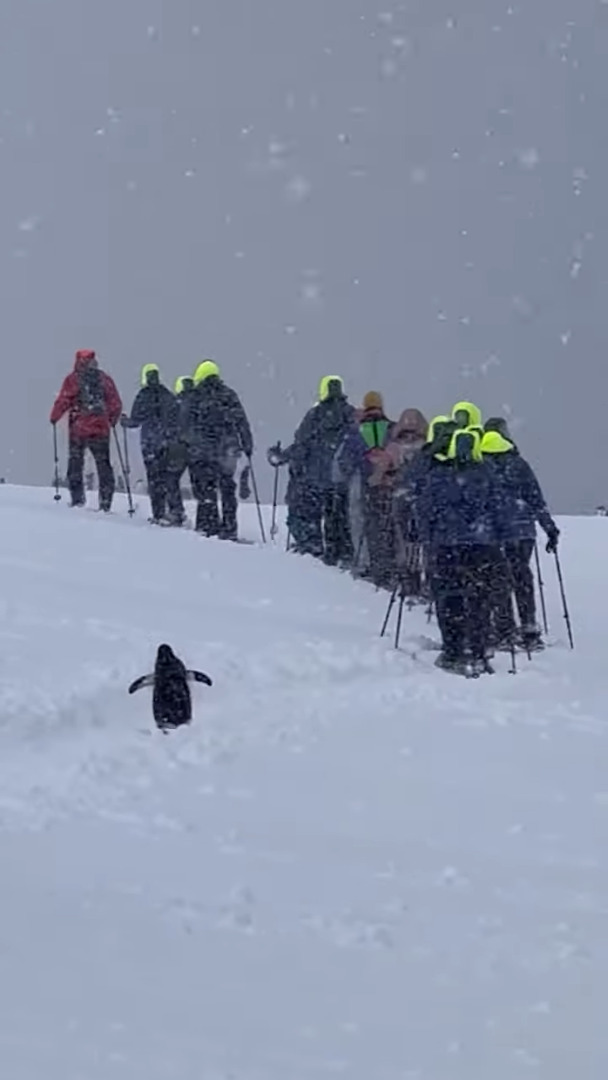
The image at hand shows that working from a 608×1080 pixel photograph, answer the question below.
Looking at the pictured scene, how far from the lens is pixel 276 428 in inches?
6914

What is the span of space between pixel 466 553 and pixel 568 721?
1984mm

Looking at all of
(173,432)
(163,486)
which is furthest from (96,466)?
(173,432)

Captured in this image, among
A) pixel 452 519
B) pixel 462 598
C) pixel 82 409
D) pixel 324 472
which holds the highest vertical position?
pixel 82 409

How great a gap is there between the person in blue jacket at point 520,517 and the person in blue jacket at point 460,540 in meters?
0.30

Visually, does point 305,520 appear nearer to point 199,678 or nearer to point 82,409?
point 82,409

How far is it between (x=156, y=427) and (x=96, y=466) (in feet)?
2.47

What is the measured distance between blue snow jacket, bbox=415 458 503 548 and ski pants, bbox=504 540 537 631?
2.14 feet

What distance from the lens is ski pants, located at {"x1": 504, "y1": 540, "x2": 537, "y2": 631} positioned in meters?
11.6

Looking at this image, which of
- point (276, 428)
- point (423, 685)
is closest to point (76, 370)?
point (423, 685)

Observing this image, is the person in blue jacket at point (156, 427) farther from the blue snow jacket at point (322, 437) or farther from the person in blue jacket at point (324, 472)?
the blue snow jacket at point (322, 437)

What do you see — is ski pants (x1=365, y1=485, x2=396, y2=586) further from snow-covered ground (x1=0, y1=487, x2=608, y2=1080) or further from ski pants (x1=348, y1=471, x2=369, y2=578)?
snow-covered ground (x1=0, y1=487, x2=608, y2=1080)

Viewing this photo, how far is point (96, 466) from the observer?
53.0 ft

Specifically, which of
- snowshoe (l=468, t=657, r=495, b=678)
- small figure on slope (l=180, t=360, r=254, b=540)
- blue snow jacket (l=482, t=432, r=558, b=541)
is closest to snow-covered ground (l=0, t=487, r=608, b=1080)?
snowshoe (l=468, t=657, r=495, b=678)

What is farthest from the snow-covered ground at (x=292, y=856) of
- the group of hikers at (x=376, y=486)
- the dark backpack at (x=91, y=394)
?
the dark backpack at (x=91, y=394)
